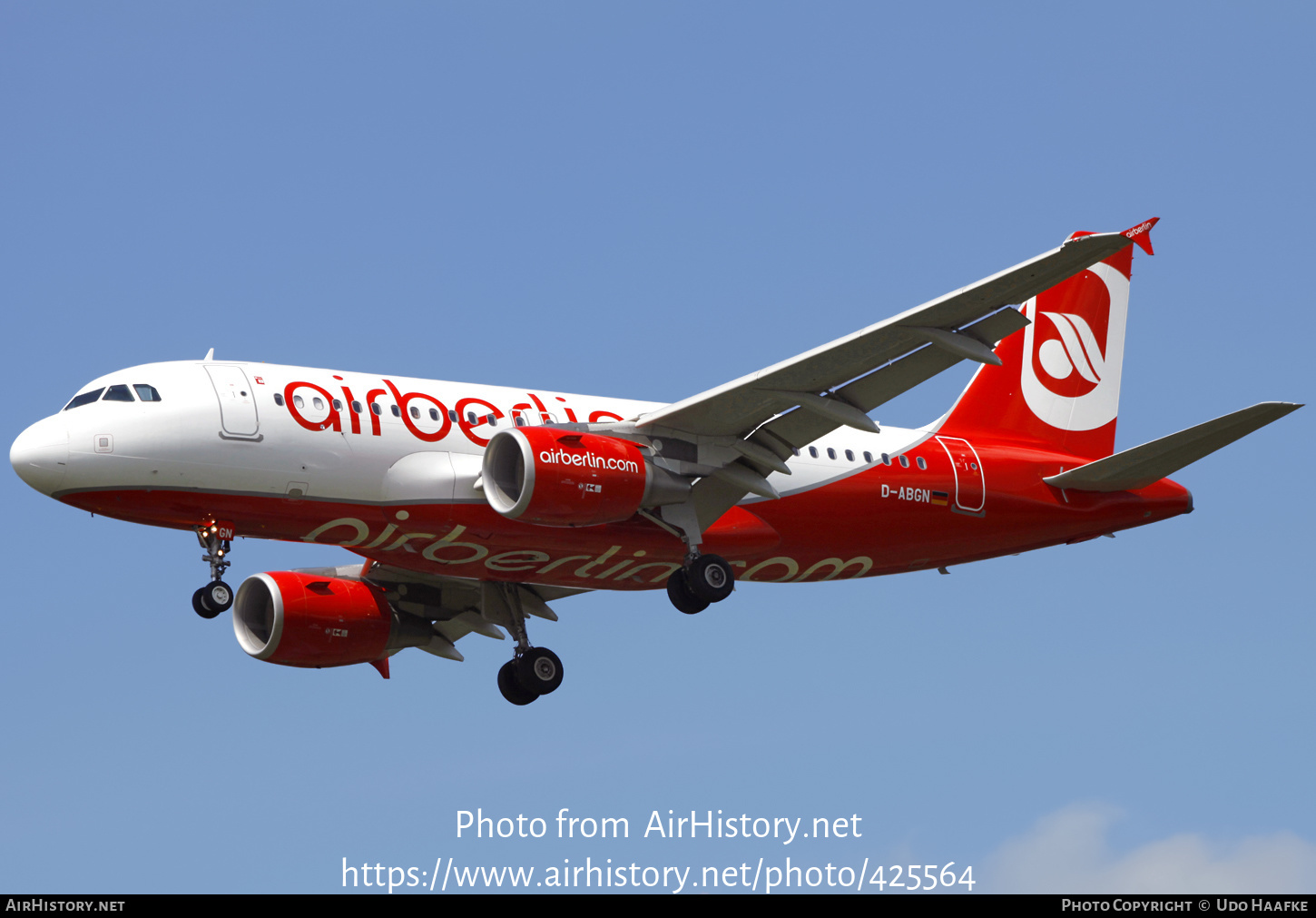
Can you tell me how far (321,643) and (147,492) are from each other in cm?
694

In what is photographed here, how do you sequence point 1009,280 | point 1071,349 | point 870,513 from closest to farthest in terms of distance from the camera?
point 1009,280, point 870,513, point 1071,349

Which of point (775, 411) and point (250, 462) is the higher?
point (775, 411)

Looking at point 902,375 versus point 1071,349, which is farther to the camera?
point 1071,349

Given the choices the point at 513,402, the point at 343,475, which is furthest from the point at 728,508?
the point at 343,475

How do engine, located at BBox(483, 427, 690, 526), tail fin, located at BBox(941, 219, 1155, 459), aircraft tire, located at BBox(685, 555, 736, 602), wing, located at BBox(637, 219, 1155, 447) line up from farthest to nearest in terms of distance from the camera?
tail fin, located at BBox(941, 219, 1155, 459) → aircraft tire, located at BBox(685, 555, 736, 602) → engine, located at BBox(483, 427, 690, 526) → wing, located at BBox(637, 219, 1155, 447)

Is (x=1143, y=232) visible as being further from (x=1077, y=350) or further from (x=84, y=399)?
(x=84, y=399)

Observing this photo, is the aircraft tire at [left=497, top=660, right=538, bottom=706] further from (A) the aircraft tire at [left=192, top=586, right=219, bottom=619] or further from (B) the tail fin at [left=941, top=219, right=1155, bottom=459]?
(B) the tail fin at [left=941, top=219, right=1155, bottom=459]

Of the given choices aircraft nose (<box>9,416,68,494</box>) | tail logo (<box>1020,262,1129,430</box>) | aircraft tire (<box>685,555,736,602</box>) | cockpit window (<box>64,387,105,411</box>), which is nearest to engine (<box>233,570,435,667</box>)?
cockpit window (<box>64,387,105,411</box>)

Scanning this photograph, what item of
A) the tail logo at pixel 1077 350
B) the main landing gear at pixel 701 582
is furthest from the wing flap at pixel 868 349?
the tail logo at pixel 1077 350

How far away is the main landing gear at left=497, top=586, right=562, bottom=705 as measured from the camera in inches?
1382

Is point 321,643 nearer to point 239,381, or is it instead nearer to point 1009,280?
point 239,381

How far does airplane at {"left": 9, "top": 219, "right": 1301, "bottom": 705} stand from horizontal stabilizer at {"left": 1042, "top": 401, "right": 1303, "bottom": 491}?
6cm

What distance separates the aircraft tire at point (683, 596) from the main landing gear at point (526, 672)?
4295 mm

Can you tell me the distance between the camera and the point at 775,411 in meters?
30.8
